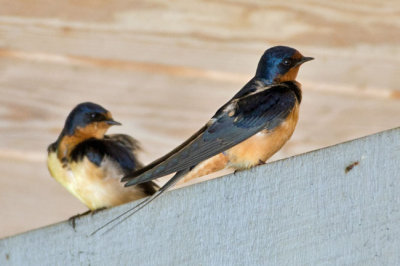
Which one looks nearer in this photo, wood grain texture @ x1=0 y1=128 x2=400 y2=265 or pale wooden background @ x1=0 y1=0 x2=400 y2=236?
wood grain texture @ x1=0 y1=128 x2=400 y2=265

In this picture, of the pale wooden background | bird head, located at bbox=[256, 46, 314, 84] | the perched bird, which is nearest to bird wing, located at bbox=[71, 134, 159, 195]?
the perched bird

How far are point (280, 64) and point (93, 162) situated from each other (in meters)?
0.41

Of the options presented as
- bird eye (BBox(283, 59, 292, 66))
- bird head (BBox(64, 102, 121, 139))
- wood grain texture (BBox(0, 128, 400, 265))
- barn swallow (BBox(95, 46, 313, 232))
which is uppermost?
bird head (BBox(64, 102, 121, 139))

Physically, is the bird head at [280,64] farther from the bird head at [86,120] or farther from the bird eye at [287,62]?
the bird head at [86,120]

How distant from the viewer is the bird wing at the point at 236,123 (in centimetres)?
131

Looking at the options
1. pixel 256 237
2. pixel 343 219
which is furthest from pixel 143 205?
pixel 343 219

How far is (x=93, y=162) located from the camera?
1715mm

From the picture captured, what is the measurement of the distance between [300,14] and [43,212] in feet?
2.38

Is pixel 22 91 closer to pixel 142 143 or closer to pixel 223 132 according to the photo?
pixel 142 143

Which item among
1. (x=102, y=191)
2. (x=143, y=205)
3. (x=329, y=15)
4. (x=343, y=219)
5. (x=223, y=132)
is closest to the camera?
(x=343, y=219)

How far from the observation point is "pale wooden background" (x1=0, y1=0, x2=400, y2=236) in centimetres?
192

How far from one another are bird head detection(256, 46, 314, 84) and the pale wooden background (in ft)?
1.21

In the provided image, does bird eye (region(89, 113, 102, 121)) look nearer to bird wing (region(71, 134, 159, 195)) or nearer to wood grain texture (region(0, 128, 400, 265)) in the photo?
bird wing (region(71, 134, 159, 195))

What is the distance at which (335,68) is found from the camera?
1.94 metres
